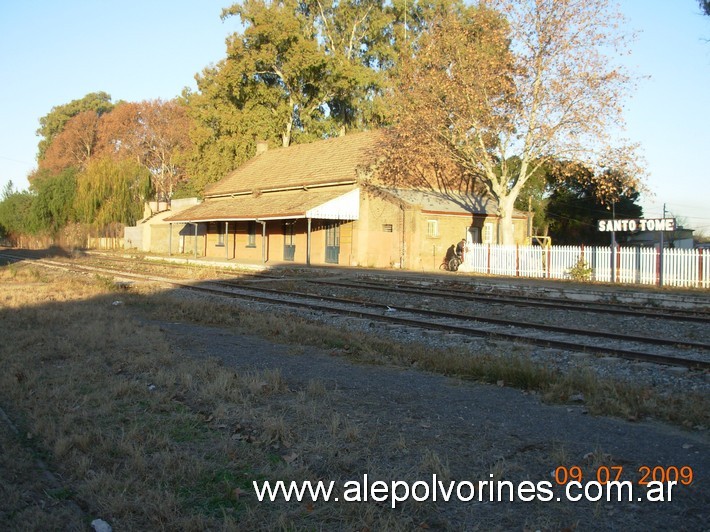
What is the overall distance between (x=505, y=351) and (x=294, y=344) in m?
3.30

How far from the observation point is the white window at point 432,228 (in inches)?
1238

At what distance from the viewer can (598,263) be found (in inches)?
982

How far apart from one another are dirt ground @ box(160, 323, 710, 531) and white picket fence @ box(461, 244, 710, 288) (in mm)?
18328

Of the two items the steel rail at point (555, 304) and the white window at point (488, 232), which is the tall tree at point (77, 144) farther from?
the steel rail at point (555, 304)

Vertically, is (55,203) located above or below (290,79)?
below

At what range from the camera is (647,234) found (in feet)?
169

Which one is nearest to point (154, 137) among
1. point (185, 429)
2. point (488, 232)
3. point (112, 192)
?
point (112, 192)

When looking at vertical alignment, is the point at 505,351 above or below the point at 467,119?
below

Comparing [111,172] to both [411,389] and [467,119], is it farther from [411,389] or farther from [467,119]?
[411,389]

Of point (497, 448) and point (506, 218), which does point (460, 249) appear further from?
point (497, 448)

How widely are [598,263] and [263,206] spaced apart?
19.0 meters

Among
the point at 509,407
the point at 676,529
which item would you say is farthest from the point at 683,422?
the point at 676,529

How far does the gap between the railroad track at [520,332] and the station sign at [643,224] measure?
12480 millimetres

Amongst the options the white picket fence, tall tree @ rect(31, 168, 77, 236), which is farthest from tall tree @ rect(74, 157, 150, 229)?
the white picket fence
